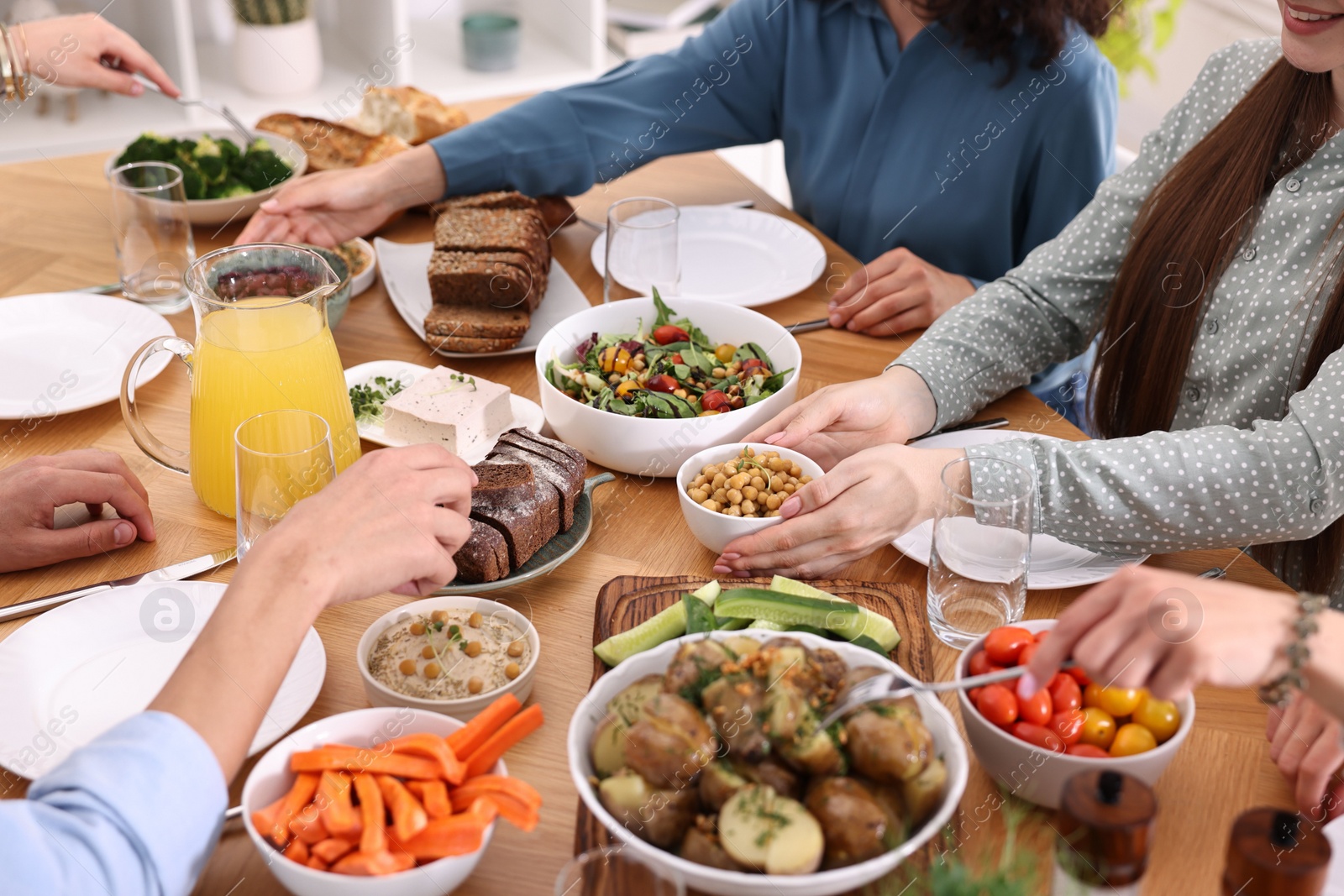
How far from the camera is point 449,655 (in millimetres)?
1106

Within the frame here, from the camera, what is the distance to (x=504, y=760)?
105 cm

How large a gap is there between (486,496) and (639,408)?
27 cm

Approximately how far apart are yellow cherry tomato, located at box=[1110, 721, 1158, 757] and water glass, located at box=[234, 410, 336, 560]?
79 centimetres

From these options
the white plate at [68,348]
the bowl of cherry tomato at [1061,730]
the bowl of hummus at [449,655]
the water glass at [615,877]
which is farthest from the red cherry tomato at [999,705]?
the white plate at [68,348]

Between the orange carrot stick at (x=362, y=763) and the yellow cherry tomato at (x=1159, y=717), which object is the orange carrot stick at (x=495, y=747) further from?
the yellow cherry tomato at (x=1159, y=717)

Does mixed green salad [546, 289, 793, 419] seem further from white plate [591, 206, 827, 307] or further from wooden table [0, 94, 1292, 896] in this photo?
white plate [591, 206, 827, 307]

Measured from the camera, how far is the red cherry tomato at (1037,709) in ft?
3.19

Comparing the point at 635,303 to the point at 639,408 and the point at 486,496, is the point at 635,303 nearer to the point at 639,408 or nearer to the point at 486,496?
the point at 639,408

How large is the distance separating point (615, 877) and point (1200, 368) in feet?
3.73

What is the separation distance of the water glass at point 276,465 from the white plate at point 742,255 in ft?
2.72

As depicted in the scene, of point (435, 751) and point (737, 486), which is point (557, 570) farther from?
point (435, 751)

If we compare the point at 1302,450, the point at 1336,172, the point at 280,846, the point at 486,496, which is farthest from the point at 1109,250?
the point at 280,846

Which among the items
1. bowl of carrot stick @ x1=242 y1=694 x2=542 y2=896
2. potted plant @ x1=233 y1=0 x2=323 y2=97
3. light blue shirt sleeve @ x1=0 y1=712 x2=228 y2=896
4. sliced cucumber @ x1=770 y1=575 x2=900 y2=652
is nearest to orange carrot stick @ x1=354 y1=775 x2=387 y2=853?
bowl of carrot stick @ x1=242 y1=694 x2=542 y2=896

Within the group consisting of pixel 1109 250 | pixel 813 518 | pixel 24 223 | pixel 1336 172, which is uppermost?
pixel 1336 172
